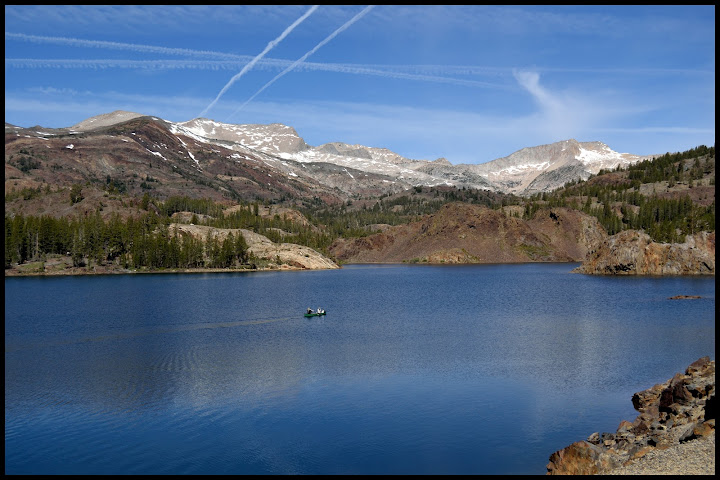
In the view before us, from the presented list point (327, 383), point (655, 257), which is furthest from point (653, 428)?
point (655, 257)

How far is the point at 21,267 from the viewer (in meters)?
182

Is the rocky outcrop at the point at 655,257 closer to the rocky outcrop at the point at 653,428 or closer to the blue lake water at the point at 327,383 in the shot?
the blue lake water at the point at 327,383

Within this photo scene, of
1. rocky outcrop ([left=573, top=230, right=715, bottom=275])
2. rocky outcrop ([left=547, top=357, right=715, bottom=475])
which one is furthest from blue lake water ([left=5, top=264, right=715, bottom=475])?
rocky outcrop ([left=573, top=230, right=715, bottom=275])

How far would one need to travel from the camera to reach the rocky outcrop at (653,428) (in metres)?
27.0

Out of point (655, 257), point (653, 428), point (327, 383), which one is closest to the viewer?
point (653, 428)

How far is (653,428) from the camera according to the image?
31.0m

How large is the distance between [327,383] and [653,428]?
22.7m

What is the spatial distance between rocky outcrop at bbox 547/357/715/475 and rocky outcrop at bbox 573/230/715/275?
139m

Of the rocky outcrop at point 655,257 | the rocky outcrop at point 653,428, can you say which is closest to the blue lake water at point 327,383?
the rocky outcrop at point 653,428

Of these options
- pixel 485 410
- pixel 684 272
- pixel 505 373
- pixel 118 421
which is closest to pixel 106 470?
pixel 118 421

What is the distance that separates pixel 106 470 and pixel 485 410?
22.1 meters

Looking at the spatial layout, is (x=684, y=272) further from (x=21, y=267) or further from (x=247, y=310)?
(x=21, y=267)

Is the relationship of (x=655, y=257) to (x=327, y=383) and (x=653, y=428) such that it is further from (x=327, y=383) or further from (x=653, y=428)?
(x=653, y=428)

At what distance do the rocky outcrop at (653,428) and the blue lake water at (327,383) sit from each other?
1.89m
